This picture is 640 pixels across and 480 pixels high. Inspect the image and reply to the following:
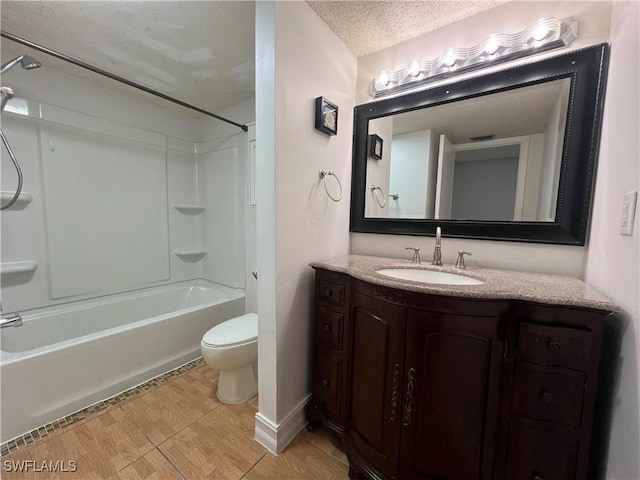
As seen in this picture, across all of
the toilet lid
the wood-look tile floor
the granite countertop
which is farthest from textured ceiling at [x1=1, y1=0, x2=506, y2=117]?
the wood-look tile floor

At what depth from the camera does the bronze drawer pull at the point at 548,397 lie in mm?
809

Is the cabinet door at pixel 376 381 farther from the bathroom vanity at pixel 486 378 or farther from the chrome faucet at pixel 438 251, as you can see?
the chrome faucet at pixel 438 251

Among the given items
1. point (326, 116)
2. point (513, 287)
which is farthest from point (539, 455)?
point (326, 116)

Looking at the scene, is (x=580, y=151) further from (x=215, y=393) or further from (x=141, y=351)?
(x=141, y=351)

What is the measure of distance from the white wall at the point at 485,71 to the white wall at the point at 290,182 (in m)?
0.30

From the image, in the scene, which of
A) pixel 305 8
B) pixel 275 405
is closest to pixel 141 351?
pixel 275 405

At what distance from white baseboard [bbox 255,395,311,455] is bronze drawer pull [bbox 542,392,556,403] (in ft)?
3.66

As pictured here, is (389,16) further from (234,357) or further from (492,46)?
(234,357)

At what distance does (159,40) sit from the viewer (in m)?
1.59

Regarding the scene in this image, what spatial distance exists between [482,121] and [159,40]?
6.56 feet

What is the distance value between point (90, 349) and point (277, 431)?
1284mm

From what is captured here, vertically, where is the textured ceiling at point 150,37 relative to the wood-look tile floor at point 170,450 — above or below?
above

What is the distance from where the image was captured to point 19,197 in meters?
1.83

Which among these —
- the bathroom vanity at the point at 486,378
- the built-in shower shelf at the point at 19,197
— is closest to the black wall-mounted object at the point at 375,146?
the bathroom vanity at the point at 486,378
